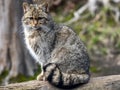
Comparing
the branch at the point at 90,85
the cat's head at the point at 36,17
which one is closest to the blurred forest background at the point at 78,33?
the cat's head at the point at 36,17

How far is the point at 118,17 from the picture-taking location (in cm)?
1159

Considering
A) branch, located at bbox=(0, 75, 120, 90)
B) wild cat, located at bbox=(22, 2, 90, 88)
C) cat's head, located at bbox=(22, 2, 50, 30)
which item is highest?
cat's head, located at bbox=(22, 2, 50, 30)

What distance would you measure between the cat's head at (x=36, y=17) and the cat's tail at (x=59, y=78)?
55 cm

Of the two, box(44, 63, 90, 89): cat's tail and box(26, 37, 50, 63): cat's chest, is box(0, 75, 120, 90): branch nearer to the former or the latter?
box(44, 63, 90, 89): cat's tail

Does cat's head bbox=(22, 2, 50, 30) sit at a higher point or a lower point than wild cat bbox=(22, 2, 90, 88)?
higher

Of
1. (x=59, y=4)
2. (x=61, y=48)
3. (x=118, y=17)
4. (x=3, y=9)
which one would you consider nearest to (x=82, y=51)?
(x=61, y=48)

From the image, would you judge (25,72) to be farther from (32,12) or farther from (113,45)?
(32,12)

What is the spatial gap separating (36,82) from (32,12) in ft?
3.01

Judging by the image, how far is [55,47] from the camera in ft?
21.0

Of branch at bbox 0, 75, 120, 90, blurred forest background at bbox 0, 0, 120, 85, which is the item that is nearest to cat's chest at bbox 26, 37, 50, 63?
branch at bbox 0, 75, 120, 90

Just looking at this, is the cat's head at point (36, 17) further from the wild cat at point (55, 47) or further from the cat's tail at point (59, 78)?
the cat's tail at point (59, 78)

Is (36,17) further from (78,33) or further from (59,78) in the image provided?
(78,33)

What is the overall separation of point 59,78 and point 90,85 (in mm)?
554

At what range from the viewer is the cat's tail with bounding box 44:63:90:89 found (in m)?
6.05
